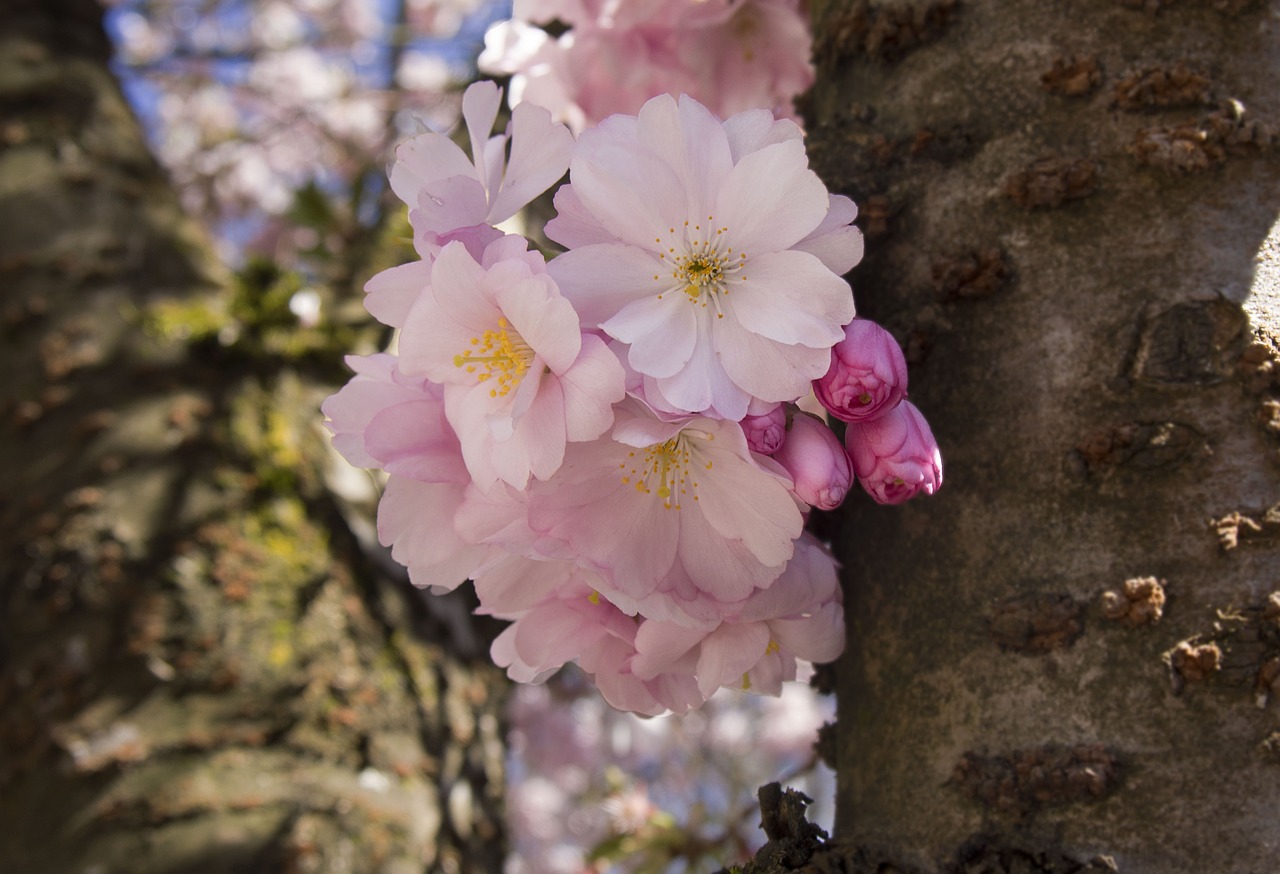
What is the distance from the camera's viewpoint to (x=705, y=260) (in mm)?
861

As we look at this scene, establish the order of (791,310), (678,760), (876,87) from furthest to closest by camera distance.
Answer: (678,760), (876,87), (791,310)

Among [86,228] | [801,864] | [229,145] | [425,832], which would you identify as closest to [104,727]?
[425,832]

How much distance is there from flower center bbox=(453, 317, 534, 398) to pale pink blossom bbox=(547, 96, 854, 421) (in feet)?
0.22

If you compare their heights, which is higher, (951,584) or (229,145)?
(951,584)

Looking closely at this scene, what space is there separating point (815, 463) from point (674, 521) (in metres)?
0.14

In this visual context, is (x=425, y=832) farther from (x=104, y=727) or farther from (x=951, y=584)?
(x=951, y=584)

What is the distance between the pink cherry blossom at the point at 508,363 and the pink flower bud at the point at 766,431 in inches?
4.6

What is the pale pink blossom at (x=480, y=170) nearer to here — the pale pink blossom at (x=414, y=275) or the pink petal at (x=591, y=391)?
the pale pink blossom at (x=414, y=275)

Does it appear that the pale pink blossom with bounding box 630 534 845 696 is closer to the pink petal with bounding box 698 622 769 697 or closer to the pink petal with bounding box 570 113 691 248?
the pink petal with bounding box 698 622 769 697

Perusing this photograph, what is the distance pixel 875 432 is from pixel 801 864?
357 millimetres

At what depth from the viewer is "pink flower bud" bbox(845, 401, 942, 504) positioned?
799 mm

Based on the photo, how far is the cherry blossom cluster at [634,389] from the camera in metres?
0.78

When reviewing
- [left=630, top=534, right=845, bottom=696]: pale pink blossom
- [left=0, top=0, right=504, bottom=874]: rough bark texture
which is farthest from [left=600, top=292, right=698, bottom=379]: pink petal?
[left=0, top=0, right=504, bottom=874]: rough bark texture

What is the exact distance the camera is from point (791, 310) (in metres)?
0.79
